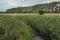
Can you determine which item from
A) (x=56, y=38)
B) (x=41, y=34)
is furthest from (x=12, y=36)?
(x=41, y=34)

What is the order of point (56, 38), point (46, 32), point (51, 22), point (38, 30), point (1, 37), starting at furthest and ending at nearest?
point (51, 22)
point (38, 30)
point (46, 32)
point (56, 38)
point (1, 37)

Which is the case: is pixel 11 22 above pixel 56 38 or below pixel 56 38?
above

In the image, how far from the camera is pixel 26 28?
10.3 metres

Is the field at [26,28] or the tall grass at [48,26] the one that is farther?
the tall grass at [48,26]

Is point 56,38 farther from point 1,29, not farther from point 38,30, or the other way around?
point 1,29

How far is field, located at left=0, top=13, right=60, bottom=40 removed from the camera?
794 cm

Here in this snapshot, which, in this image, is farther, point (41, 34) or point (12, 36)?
point (41, 34)

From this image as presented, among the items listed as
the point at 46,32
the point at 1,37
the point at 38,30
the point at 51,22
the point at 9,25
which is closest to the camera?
the point at 1,37

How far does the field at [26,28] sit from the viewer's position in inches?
313

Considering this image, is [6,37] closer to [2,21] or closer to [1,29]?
[1,29]

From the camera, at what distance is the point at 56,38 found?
12.6 metres

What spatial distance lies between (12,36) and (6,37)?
215mm

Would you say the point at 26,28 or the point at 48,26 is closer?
the point at 26,28

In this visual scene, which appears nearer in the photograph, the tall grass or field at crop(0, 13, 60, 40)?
field at crop(0, 13, 60, 40)
